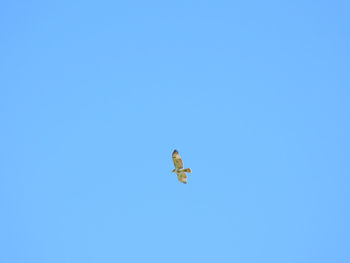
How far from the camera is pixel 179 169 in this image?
199 feet

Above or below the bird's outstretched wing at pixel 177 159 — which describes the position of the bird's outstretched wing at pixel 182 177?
below

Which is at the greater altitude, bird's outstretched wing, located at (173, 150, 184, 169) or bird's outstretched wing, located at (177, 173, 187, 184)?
bird's outstretched wing, located at (173, 150, 184, 169)

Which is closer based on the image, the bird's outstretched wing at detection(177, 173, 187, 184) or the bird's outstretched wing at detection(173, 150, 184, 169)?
the bird's outstretched wing at detection(173, 150, 184, 169)

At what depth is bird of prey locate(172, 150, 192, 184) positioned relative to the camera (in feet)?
195

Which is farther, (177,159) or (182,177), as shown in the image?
(182,177)

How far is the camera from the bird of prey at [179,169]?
59562mm

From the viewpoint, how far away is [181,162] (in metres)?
59.8

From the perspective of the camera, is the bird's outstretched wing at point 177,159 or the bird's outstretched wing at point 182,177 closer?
the bird's outstretched wing at point 177,159

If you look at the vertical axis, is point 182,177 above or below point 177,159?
below
